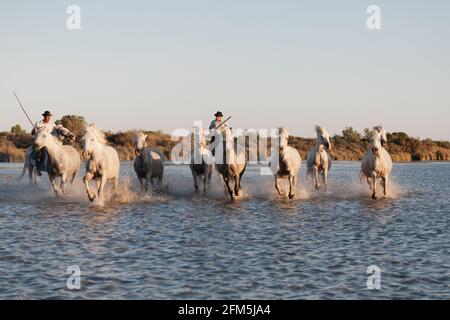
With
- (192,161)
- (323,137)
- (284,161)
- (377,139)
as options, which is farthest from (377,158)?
(192,161)

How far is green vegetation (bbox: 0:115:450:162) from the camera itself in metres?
57.3

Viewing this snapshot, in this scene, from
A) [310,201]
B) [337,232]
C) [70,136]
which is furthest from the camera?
[70,136]

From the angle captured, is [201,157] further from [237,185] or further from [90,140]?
[90,140]

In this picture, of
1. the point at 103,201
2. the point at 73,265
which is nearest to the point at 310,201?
the point at 103,201

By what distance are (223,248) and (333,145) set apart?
58.8 m

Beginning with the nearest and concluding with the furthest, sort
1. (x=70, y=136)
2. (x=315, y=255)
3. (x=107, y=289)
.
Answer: (x=107, y=289)
(x=315, y=255)
(x=70, y=136)

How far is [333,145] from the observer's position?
68.7 metres

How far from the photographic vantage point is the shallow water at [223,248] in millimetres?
8430

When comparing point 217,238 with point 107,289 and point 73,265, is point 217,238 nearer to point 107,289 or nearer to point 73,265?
point 73,265

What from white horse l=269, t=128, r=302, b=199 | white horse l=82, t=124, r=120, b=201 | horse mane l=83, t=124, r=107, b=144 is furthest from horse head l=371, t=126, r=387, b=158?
horse mane l=83, t=124, r=107, b=144

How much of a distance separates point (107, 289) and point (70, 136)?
13828 millimetres

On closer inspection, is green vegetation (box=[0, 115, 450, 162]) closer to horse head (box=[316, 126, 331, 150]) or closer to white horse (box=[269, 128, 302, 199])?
horse head (box=[316, 126, 331, 150])

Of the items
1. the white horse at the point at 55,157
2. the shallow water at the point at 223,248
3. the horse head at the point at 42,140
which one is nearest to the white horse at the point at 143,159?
the shallow water at the point at 223,248
